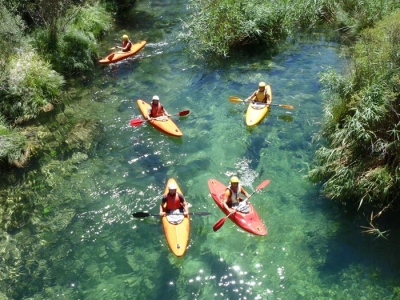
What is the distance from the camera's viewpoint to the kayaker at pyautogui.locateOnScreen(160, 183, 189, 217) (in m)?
7.79

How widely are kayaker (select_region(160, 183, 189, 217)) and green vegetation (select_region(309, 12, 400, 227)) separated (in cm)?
272

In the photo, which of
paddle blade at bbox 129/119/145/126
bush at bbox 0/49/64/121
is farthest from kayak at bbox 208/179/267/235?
bush at bbox 0/49/64/121

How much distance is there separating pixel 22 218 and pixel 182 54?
843 centimetres

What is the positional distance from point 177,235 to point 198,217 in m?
0.78

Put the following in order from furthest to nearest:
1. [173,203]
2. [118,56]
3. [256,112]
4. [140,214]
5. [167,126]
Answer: [118,56] → [256,112] → [167,126] → [173,203] → [140,214]

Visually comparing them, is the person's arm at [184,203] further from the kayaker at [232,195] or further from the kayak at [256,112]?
the kayak at [256,112]

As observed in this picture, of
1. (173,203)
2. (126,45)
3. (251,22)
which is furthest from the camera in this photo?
(126,45)

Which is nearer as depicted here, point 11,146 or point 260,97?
point 11,146

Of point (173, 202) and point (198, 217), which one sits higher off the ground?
point (173, 202)

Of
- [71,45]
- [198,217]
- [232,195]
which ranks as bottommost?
[198,217]

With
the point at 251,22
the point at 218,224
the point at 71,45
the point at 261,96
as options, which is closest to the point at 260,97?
the point at 261,96

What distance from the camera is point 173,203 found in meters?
7.82

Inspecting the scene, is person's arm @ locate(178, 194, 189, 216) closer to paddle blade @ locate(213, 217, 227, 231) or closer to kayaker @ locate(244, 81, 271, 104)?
paddle blade @ locate(213, 217, 227, 231)

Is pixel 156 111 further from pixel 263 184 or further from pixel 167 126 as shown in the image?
pixel 263 184
